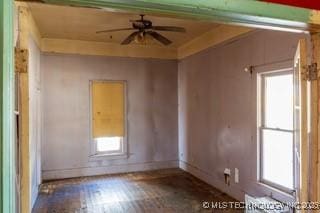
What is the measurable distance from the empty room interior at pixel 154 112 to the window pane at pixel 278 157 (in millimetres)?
13

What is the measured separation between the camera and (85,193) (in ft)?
14.4

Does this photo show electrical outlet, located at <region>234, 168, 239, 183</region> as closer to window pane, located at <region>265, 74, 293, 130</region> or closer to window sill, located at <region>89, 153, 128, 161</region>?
window pane, located at <region>265, 74, 293, 130</region>

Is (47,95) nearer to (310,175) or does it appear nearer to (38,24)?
(38,24)

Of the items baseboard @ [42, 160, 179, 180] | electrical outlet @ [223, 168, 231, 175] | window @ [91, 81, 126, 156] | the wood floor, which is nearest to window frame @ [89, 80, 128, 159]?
window @ [91, 81, 126, 156]

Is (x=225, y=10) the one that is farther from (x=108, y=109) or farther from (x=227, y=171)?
(x=108, y=109)

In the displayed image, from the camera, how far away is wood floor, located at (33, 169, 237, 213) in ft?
12.4

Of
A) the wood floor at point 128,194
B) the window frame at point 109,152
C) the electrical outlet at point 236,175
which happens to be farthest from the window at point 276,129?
the window frame at point 109,152

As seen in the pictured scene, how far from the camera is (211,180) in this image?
4.75 m

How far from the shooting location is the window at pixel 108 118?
549cm

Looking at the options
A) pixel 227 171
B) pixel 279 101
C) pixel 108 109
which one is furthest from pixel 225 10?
pixel 108 109

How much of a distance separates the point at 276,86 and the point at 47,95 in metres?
4.06

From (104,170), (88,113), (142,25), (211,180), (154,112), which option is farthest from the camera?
(154,112)

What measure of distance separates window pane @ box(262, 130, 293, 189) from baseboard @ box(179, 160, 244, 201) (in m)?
0.65

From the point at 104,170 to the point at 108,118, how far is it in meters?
1.09
